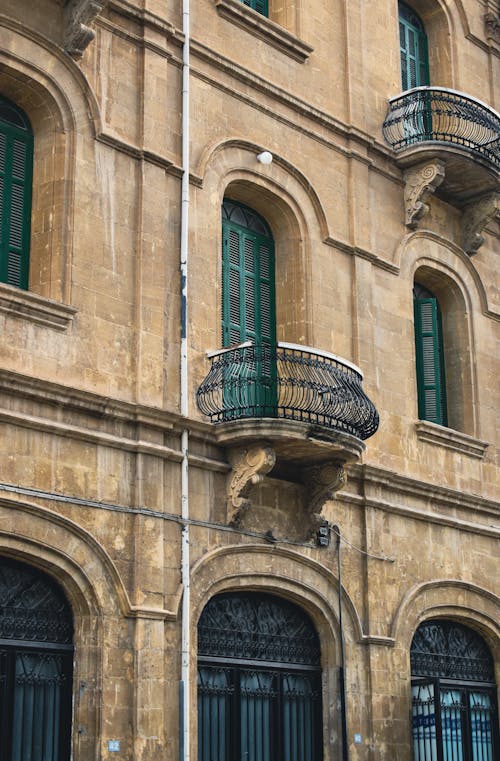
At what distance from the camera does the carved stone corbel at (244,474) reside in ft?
53.4

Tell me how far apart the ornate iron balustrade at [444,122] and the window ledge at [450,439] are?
455 cm

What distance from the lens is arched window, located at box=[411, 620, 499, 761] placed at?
18469 millimetres

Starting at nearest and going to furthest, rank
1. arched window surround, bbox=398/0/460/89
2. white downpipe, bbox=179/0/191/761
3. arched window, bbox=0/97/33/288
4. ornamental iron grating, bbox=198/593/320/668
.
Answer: white downpipe, bbox=179/0/191/761 → arched window, bbox=0/97/33/288 → ornamental iron grating, bbox=198/593/320/668 → arched window surround, bbox=398/0/460/89

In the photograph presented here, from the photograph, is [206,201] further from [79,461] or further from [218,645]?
[218,645]

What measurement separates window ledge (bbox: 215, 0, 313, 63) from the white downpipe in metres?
0.97

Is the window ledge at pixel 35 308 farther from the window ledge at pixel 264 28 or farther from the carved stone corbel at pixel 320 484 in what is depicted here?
the window ledge at pixel 264 28

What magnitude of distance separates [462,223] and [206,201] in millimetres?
6324

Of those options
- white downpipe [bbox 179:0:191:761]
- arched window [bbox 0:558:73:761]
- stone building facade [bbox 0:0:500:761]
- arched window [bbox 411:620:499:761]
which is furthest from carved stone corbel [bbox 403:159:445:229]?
arched window [bbox 0:558:73:761]

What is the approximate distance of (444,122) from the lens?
21844 millimetres

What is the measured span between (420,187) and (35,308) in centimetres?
821

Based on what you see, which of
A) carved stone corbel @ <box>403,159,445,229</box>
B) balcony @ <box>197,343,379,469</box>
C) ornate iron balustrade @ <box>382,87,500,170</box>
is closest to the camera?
balcony @ <box>197,343,379,469</box>

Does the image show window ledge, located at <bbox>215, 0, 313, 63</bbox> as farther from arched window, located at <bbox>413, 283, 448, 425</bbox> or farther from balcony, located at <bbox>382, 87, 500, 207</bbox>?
arched window, located at <bbox>413, 283, 448, 425</bbox>

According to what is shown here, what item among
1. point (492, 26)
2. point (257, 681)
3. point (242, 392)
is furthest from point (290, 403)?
point (492, 26)

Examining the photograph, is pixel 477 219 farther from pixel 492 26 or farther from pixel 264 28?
pixel 264 28
